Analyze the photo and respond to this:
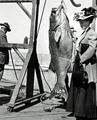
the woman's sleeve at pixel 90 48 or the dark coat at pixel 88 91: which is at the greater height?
the woman's sleeve at pixel 90 48

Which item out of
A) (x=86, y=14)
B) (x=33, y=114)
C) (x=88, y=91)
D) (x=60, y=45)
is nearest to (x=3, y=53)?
(x=60, y=45)

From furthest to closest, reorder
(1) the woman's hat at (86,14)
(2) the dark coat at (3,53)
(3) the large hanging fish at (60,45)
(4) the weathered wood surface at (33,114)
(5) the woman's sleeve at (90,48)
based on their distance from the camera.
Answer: (2) the dark coat at (3,53)
(3) the large hanging fish at (60,45)
(4) the weathered wood surface at (33,114)
(1) the woman's hat at (86,14)
(5) the woman's sleeve at (90,48)

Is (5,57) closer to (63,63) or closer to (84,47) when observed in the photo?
(63,63)

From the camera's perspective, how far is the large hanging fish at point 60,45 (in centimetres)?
639

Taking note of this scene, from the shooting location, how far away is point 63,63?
21.4ft

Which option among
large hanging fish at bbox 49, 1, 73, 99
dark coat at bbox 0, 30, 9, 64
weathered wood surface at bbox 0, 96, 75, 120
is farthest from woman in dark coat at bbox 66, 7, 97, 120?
dark coat at bbox 0, 30, 9, 64

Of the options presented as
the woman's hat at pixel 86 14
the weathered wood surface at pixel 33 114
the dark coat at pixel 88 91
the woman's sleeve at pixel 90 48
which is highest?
the woman's hat at pixel 86 14

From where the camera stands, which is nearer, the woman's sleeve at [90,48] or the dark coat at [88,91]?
the woman's sleeve at [90,48]

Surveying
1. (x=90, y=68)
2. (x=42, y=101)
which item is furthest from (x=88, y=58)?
(x=42, y=101)

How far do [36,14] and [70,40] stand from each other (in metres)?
0.97

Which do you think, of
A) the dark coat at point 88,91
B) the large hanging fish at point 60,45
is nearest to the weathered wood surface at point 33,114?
the large hanging fish at point 60,45

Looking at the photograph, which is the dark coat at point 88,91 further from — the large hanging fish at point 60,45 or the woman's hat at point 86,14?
the large hanging fish at point 60,45

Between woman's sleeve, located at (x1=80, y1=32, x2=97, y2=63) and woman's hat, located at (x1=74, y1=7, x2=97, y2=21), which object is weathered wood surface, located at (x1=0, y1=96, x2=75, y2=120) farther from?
woman's hat, located at (x1=74, y1=7, x2=97, y2=21)

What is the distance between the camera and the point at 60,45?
6441mm
